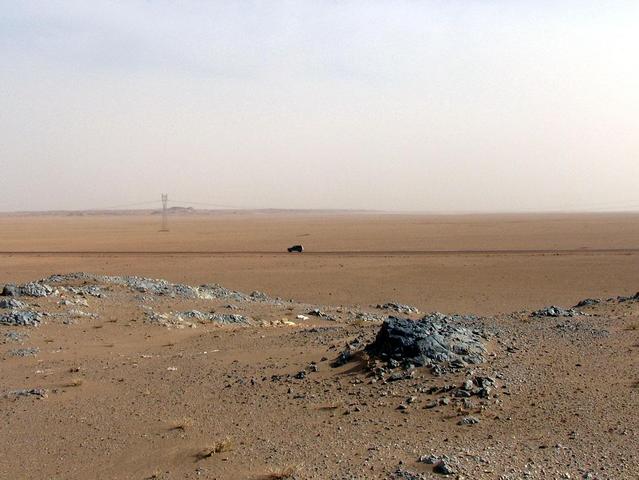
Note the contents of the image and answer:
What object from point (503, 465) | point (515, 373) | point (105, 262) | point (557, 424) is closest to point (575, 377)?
point (515, 373)

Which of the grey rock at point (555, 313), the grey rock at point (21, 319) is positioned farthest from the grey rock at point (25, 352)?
the grey rock at point (555, 313)

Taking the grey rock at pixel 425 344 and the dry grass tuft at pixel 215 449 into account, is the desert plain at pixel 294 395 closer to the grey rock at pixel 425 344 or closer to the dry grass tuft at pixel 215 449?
the dry grass tuft at pixel 215 449

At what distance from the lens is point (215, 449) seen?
8.59 meters

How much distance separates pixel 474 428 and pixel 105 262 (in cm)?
4270

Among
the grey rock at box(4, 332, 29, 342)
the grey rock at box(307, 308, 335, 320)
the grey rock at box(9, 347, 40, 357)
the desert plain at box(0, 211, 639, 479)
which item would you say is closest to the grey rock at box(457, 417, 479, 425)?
the desert plain at box(0, 211, 639, 479)

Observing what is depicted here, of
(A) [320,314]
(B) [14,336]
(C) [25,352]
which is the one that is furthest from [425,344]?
(B) [14,336]

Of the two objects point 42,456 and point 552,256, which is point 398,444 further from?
point 552,256

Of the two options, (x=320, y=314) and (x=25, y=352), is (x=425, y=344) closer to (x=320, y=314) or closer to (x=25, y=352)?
(x=25, y=352)

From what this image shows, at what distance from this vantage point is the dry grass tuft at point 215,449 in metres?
8.54

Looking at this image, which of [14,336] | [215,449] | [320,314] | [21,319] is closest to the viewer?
[215,449]

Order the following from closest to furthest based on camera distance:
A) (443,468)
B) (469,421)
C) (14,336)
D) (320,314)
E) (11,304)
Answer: (443,468) → (469,421) → (14,336) → (11,304) → (320,314)

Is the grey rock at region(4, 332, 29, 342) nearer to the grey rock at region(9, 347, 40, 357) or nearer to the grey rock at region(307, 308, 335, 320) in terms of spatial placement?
the grey rock at region(9, 347, 40, 357)

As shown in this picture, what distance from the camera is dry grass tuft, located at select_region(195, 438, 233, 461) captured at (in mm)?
8539

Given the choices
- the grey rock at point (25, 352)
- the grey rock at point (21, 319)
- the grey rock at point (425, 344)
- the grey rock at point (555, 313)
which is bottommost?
the grey rock at point (25, 352)
